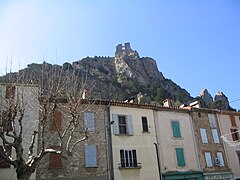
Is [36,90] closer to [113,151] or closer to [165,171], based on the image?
[113,151]

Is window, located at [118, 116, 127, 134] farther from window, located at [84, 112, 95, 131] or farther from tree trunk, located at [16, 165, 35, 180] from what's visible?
tree trunk, located at [16, 165, 35, 180]

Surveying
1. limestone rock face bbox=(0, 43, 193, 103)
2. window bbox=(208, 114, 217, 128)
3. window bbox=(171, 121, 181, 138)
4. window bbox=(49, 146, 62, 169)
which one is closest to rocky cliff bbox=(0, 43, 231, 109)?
limestone rock face bbox=(0, 43, 193, 103)

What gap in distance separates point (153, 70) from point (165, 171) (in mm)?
73178

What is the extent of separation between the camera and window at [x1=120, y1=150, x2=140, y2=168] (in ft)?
74.4

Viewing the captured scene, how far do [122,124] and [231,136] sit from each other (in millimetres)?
14107

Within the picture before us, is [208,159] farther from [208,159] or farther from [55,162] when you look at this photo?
[55,162]

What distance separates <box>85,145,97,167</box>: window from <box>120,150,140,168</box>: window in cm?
231

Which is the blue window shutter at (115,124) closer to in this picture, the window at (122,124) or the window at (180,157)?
the window at (122,124)

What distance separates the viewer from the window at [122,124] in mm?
23438

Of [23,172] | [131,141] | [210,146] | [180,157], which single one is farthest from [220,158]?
[23,172]

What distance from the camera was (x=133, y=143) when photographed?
23.7 m

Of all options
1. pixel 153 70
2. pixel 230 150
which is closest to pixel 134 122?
pixel 230 150

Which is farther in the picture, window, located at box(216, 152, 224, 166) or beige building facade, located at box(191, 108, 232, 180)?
window, located at box(216, 152, 224, 166)

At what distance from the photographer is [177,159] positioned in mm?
25859
